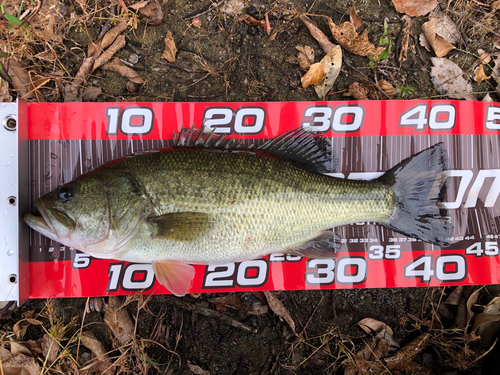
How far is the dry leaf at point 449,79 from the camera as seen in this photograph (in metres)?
2.81

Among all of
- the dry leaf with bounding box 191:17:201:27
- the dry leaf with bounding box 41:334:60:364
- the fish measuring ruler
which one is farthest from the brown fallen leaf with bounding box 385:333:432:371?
the dry leaf with bounding box 191:17:201:27

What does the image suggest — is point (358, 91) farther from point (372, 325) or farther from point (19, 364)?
point (19, 364)

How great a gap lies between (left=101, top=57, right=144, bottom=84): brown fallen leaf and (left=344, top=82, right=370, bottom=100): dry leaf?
1901mm

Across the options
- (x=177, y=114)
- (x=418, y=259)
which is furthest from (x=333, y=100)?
(x=418, y=259)

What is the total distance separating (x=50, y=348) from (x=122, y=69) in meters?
2.48

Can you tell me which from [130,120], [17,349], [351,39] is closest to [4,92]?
[130,120]

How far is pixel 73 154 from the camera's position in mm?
2637

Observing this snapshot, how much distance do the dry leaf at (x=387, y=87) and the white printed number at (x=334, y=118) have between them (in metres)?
0.30

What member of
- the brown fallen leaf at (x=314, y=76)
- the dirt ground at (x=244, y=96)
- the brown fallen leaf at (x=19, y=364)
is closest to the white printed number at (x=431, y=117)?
the dirt ground at (x=244, y=96)

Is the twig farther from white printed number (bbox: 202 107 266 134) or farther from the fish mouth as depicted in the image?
white printed number (bbox: 202 107 266 134)

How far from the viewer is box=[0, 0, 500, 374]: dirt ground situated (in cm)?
262

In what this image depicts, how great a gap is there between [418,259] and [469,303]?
1.90 ft

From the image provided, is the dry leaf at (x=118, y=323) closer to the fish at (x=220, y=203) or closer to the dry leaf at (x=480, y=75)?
the fish at (x=220, y=203)

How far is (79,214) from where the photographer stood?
2.09 meters
